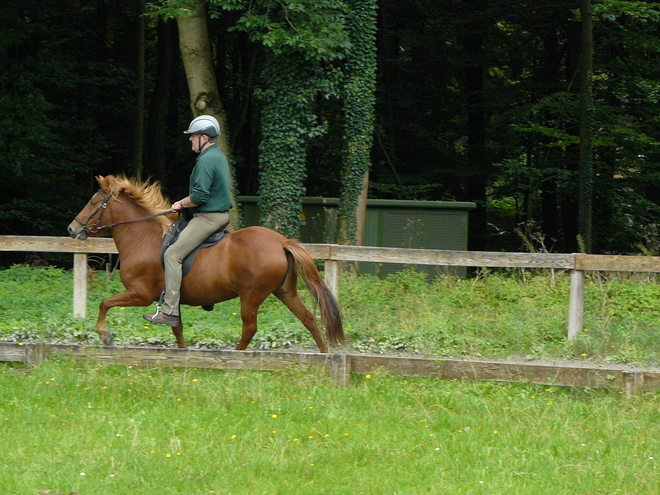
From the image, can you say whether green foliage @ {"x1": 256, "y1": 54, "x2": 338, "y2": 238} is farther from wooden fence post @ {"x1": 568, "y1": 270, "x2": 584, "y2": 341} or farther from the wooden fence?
the wooden fence

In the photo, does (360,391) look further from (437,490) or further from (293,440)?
(437,490)

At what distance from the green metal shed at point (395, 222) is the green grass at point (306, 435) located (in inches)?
472

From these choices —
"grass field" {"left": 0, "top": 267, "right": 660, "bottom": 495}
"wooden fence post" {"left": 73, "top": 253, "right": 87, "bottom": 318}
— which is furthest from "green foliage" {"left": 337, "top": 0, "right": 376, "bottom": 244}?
"grass field" {"left": 0, "top": 267, "right": 660, "bottom": 495}

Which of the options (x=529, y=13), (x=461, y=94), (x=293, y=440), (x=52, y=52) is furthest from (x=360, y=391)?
(x=461, y=94)

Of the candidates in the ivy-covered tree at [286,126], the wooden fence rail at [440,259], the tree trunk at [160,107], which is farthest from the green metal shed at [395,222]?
the tree trunk at [160,107]

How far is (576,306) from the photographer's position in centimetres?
1027

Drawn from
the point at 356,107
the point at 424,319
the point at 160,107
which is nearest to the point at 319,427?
the point at 424,319

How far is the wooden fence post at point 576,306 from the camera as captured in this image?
33.7ft

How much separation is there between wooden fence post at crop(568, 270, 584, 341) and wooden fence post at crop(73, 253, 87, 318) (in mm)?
6256

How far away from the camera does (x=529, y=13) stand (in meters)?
27.1

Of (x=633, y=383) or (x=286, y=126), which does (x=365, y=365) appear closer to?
(x=633, y=383)

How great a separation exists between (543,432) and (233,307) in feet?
23.7

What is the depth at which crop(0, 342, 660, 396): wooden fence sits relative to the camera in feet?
23.5

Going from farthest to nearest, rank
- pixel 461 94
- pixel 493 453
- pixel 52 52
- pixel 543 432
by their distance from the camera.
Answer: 1. pixel 461 94
2. pixel 52 52
3. pixel 543 432
4. pixel 493 453
